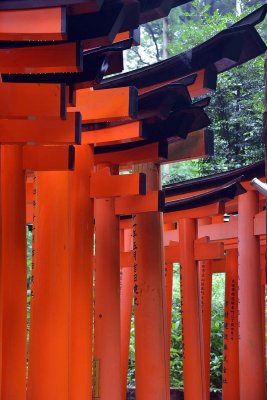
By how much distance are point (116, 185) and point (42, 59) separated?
186 cm

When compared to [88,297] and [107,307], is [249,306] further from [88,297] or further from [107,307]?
[88,297]

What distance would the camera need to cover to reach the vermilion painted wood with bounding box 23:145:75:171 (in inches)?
204

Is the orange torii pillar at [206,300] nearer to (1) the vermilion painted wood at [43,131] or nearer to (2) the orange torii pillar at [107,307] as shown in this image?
(2) the orange torii pillar at [107,307]

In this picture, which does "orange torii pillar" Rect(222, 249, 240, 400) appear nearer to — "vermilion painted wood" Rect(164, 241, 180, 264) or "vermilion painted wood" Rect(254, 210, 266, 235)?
"vermilion painted wood" Rect(164, 241, 180, 264)

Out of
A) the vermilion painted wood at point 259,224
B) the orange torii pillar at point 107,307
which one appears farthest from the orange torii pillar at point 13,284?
the vermilion painted wood at point 259,224

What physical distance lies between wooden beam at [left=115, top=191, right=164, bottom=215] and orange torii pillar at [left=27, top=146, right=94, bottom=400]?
682 millimetres

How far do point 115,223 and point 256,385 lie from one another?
3.26m

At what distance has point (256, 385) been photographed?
8.89m

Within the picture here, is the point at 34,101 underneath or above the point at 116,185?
above

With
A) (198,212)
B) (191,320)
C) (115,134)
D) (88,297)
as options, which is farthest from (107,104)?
(191,320)

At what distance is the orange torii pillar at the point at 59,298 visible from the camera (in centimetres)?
552

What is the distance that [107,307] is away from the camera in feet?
22.0

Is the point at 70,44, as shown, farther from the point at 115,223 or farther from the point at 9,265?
the point at 115,223

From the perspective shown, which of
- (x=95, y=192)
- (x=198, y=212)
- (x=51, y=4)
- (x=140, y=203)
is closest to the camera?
(x=51, y=4)
